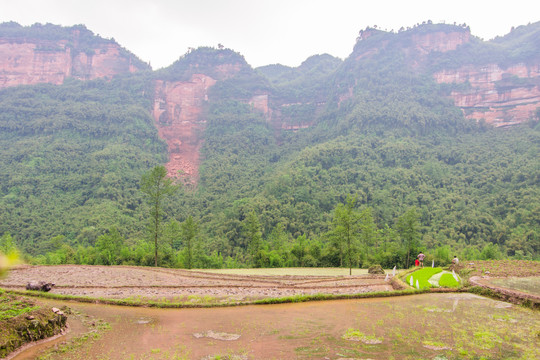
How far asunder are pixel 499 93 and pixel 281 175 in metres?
74.4

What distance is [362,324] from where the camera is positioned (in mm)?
11625

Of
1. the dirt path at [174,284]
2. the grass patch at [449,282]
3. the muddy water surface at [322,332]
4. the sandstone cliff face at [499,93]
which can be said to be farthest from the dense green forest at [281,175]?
the muddy water surface at [322,332]

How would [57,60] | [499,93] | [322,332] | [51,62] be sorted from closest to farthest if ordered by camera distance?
[322,332]
[499,93]
[51,62]
[57,60]

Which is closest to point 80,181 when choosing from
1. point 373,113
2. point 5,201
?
point 5,201

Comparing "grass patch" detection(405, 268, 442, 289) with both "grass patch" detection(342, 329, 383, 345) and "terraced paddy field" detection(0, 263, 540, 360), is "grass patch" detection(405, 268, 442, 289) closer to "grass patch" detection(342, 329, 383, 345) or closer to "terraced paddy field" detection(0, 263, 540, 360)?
"terraced paddy field" detection(0, 263, 540, 360)

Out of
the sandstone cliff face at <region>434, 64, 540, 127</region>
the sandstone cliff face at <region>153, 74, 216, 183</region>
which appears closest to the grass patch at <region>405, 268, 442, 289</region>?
the sandstone cliff face at <region>153, 74, 216, 183</region>

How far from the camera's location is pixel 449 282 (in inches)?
711

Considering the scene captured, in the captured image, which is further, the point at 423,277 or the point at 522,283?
the point at 423,277

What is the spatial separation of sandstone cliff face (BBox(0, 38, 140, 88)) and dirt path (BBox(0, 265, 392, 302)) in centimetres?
11180

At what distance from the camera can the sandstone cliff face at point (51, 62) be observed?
10550 centimetres

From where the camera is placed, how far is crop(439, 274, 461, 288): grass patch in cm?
1788

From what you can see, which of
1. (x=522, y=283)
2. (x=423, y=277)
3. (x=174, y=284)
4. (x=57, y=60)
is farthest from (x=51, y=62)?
(x=522, y=283)

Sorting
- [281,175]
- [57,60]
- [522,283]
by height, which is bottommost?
[522,283]

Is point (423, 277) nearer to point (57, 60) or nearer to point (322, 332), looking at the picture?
point (322, 332)
